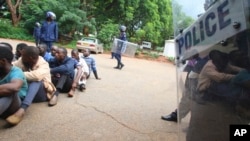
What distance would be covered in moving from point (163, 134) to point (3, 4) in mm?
27669

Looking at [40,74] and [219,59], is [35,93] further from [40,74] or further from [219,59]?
[219,59]

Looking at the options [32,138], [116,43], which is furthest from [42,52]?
[116,43]

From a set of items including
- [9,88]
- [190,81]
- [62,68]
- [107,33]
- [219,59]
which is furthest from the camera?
[107,33]

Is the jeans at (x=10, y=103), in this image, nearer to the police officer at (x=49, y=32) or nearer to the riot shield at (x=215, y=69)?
the riot shield at (x=215, y=69)

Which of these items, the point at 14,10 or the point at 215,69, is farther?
the point at 14,10

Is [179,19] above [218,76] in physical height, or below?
above

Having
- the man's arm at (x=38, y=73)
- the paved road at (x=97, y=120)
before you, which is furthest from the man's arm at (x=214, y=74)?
the man's arm at (x=38, y=73)

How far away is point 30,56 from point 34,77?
14.4 inches

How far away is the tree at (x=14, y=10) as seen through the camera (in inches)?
1025

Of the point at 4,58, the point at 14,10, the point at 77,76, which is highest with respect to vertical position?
the point at 14,10

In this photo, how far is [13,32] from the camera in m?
24.6

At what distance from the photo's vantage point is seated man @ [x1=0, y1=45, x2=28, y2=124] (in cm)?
353

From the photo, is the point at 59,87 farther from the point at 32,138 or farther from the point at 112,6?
the point at 112,6

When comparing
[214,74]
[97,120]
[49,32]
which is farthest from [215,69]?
[49,32]
